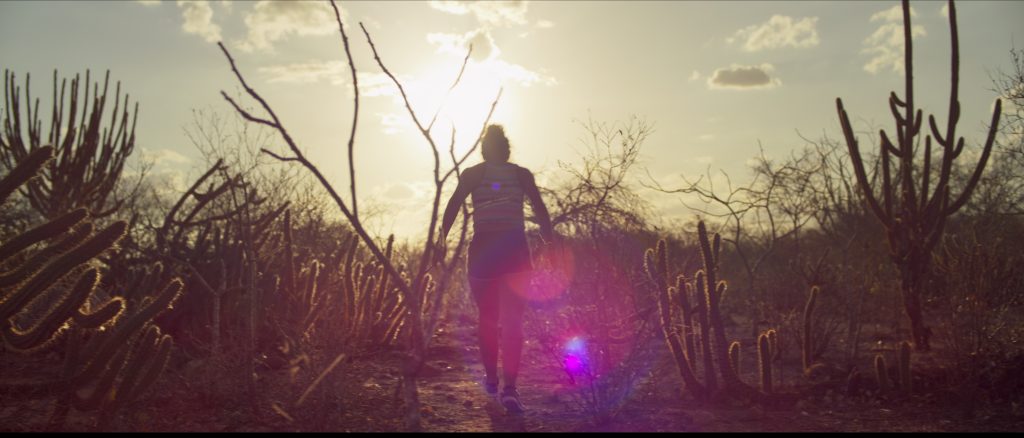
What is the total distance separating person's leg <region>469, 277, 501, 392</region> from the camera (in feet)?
16.1

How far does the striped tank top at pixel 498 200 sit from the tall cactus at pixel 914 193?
4189mm

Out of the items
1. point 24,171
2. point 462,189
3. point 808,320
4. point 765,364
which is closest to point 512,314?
point 462,189

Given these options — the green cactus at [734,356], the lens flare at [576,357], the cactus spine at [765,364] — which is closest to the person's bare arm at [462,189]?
the lens flare at [576,357]

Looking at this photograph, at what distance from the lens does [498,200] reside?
4969mm

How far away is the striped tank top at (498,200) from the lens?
4918 millimetres

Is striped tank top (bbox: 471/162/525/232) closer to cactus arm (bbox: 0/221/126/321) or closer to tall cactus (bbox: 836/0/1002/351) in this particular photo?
cactus arm (bbox: 0/221/126/321)

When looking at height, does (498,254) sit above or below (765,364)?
above

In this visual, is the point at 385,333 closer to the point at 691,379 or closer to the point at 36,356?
the point at 36,356

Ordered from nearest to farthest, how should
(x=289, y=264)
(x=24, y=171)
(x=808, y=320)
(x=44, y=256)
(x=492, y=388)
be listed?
(x=24, y=171) < (x=44, y=256) < (x=492, y=388) < (x=808, y=320) < (x=289, y=264)

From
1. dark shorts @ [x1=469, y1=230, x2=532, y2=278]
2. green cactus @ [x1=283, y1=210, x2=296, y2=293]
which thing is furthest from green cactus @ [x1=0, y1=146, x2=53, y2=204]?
dark shorts @ [x1=469, y1=230, x2=532, y2=278]

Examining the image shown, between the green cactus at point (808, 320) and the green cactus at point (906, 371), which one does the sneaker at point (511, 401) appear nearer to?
the green cactus at point (808, 320)

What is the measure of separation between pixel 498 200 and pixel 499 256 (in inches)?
14.7

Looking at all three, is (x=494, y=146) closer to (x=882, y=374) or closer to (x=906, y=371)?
(x=882, y=374)

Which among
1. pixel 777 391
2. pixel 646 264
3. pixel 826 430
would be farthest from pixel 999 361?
pixel 646 264
